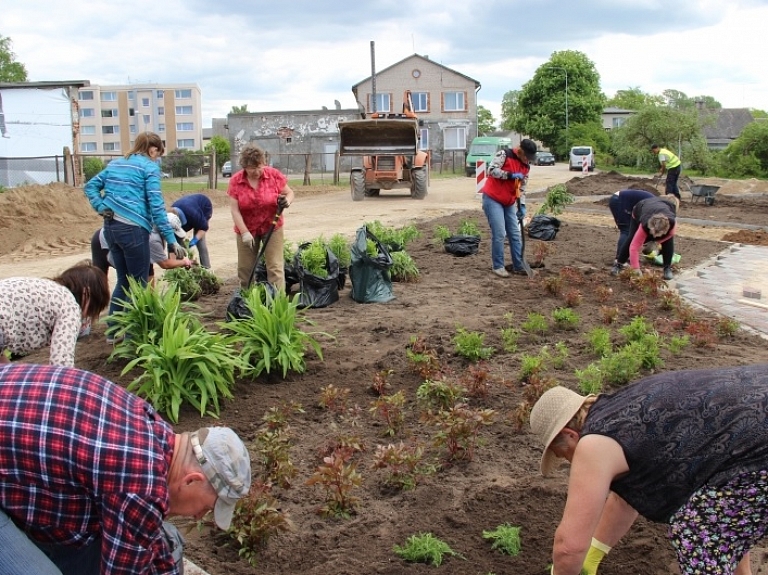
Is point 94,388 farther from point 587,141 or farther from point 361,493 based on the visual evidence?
point 587,141

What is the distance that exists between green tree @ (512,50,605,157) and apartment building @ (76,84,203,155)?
6173cm

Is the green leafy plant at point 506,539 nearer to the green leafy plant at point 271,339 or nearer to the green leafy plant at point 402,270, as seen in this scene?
the green leafy plant at point 271,339

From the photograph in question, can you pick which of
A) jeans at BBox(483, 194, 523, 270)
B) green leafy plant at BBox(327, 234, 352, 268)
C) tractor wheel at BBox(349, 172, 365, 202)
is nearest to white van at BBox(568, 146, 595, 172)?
tractor wheel at BBox(349, 172, 365, 202)

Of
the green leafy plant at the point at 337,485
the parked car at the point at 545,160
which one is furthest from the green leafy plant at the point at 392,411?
the parked car at the point at 545,160

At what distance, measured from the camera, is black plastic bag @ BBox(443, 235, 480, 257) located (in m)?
11.3

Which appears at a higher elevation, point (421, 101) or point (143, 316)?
point (421, 101)

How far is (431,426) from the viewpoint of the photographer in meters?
4.77

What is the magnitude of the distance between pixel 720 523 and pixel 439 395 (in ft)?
8.68

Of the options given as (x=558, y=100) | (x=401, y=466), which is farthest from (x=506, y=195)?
(x=558, y=100)

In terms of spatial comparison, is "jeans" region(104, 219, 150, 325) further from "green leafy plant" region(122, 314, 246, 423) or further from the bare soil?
"green leafy plant" region(122, 314, 246, 423)

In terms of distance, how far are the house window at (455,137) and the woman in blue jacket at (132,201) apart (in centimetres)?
4685

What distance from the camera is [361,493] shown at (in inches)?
157

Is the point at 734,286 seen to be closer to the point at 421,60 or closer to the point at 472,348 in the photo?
the point at 472,348

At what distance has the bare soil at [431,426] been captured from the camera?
3.42 meters
